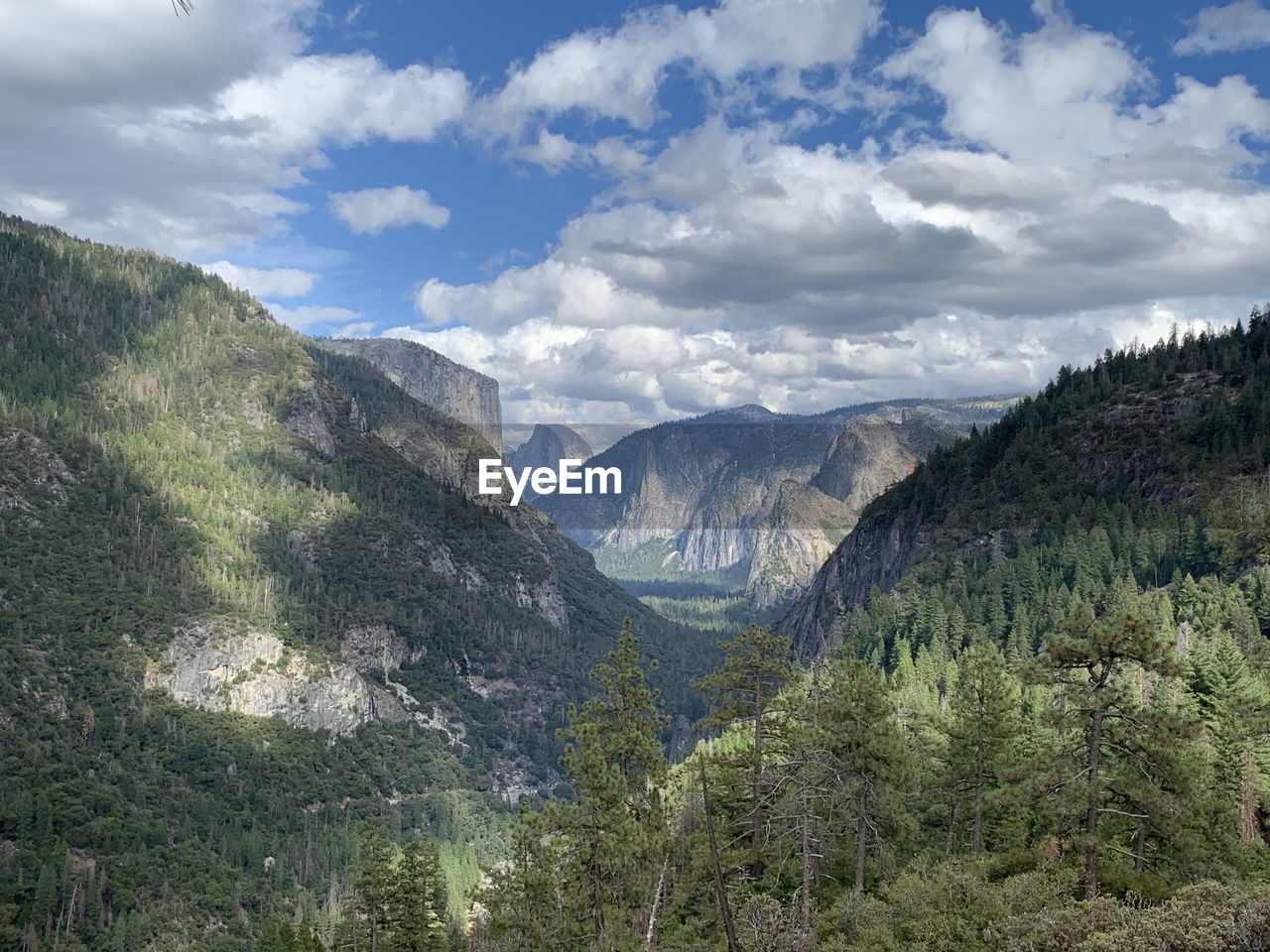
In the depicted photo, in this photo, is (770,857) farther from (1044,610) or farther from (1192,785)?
(1044,610)

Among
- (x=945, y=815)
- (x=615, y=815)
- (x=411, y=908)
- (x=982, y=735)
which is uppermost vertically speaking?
(x=982, y=735)

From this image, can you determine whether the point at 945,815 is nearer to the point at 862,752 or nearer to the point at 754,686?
the point at 862,752

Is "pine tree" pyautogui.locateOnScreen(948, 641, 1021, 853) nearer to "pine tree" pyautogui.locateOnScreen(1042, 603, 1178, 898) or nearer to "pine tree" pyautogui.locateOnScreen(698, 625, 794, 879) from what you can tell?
"pine tree" pyautogui.locateOnScreen(698, 625, 794, 879)

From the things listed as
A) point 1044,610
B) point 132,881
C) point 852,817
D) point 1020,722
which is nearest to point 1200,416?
point 1044,610

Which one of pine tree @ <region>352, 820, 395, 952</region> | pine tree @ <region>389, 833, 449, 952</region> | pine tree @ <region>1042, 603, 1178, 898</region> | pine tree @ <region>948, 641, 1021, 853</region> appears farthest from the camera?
pine tree @ <region>389, 833, 449, 952</region>

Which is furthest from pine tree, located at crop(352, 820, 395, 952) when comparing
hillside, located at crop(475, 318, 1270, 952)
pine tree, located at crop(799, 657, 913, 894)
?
pine tree, located at crop(799, 657, 913, 894)

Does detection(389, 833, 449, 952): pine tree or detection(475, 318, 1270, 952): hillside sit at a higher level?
detection(475, 318, 1270, 952): hillside

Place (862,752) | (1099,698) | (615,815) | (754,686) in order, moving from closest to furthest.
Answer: (1099,698) → (615,815) → (862,752) → (754,686)

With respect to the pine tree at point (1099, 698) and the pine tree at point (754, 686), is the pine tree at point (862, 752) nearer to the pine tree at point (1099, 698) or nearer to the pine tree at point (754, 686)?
the pine tree at point (754, 686)

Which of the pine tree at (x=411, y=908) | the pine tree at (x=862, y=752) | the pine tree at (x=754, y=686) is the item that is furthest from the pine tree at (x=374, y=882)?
the pine tree at (x=862, y=752)

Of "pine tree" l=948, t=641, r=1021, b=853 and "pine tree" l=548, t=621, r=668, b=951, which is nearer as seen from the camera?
"pine tree" l=548, t=621, r=668, b=951

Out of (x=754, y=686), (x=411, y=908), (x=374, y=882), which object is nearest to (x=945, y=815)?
(x=754, y=686)

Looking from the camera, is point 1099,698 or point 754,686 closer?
point 1099,698
